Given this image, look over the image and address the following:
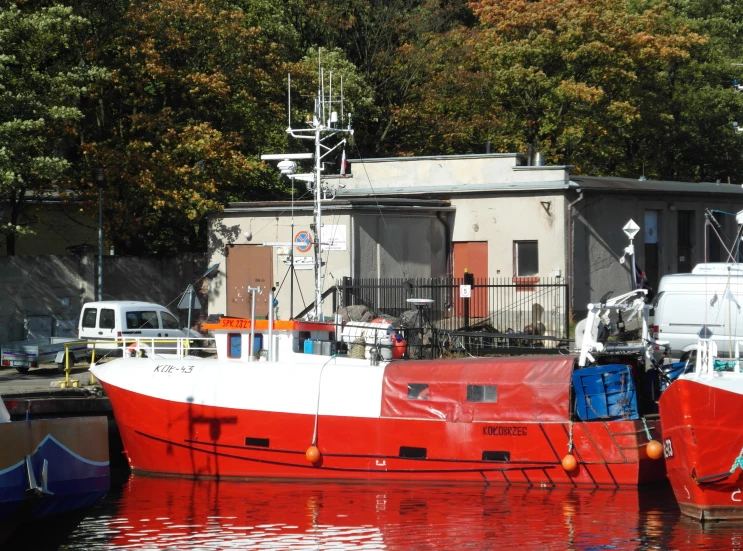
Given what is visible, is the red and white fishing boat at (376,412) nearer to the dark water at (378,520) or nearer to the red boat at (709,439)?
the dark water at (378,520)

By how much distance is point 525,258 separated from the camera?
35.8 meters

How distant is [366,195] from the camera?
1478 inches

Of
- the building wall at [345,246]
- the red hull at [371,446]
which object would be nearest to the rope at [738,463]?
the red hull at [371,446]

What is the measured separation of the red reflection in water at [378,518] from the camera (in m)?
17.0

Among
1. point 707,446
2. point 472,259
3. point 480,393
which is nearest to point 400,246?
point 472,259

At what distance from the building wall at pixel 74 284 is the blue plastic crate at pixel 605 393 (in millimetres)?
17748

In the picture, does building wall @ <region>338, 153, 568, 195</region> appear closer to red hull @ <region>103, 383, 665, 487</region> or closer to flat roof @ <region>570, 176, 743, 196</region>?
flat roof @ <region>570, 176, 743, 196</region>

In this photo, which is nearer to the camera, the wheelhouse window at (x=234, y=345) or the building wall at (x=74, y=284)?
the wheelhouse window at (x=234, y=345)

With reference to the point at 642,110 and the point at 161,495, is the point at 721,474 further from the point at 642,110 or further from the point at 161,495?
the point at 642,110

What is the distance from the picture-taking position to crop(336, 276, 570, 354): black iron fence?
1224 inches

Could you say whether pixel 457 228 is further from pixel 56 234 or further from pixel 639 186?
pixel 56 234

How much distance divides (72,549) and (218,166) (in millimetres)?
21555

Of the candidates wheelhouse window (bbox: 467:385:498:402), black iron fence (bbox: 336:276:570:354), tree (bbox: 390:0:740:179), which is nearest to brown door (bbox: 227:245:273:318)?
black iron fence (bbox: 336:276:570:354)

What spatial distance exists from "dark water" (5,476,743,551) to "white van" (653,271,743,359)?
6.28 m
